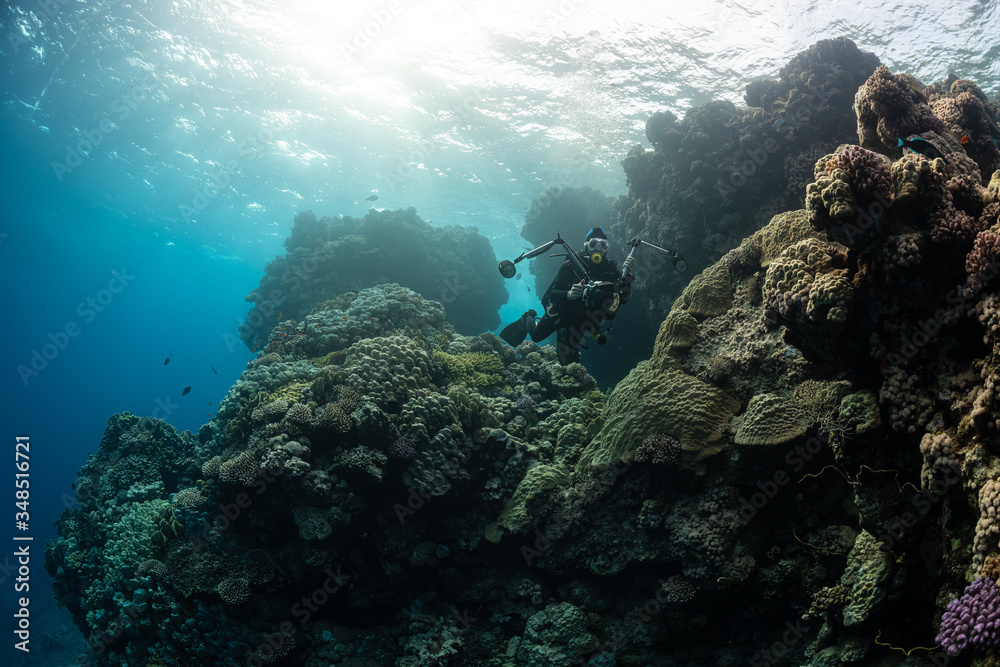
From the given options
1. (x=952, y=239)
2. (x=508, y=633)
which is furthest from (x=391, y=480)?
(x=952, y=239)

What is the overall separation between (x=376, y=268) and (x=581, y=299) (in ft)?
40.0

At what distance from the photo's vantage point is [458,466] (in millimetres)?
6797

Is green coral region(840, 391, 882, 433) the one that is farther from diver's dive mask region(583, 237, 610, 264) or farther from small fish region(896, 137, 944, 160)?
diver's dive mask region(583, 237, 610, 264)

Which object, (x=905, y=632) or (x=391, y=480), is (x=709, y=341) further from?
(x=391, y=480)

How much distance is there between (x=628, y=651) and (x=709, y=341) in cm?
419

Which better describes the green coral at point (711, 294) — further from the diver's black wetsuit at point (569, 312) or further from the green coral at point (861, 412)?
the green coral at point (861, 412)

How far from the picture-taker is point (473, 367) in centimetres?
933

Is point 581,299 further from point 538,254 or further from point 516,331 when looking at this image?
point 516,331

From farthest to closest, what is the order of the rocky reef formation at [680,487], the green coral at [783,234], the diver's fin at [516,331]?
1. the diver's fin at [516,331]
2. the green coral at [783,234]
3. the rocky reef formation at [680,487]

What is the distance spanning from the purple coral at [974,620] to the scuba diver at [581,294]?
4.30 metres

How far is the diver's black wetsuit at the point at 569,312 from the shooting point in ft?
23.3

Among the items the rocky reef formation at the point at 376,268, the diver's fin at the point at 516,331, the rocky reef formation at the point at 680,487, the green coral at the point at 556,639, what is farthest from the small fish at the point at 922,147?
the rocky reef formation at the point at 376,268

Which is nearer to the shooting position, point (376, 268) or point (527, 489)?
point (527, 489)

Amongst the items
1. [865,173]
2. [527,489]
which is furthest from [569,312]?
[865,173]
